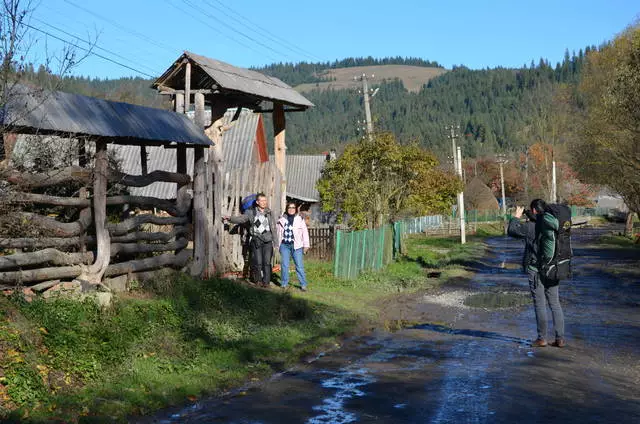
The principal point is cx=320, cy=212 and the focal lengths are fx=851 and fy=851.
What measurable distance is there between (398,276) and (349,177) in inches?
320

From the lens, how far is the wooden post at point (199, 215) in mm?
15023

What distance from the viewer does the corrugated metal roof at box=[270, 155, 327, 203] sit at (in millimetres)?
59406

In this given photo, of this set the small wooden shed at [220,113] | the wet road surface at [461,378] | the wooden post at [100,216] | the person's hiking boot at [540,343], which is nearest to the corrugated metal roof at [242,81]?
the small wooden shed at [220,113]

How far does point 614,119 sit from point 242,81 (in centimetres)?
2092

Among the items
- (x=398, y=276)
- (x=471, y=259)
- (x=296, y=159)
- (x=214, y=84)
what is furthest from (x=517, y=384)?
(x=296, y=159)

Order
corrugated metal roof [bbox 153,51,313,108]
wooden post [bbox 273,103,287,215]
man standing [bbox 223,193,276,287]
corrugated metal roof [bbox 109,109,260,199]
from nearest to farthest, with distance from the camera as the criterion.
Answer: man standing [bbox 223,193,276,287] → corrugated metal roof [bbox 153,51,313,108] → wooden post [bbox 273,103,287,215] → corrugated metal roof [bbox 109,109,260,199]

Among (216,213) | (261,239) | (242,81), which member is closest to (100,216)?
(216,213)

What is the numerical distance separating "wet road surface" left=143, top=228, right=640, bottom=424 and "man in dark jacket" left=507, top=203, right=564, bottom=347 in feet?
1.03

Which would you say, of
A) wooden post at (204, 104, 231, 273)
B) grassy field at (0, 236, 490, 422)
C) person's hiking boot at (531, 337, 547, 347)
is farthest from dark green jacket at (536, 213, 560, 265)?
wooden post at (204, 104, 231, 273)

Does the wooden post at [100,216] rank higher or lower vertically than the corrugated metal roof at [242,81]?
lower

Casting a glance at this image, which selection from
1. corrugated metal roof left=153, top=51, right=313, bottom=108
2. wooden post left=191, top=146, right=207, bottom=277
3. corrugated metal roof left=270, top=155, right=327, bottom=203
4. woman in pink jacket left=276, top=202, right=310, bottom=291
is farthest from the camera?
corrugated metal roof left=270, top=155, right=327, bottom=203

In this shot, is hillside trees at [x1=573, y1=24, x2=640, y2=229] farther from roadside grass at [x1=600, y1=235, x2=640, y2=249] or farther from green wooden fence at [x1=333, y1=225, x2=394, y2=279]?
green wooden fence at [x1=333, y1=225, x2=394, y2=279]

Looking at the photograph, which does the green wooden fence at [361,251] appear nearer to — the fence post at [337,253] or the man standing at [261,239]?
the fence post at [337,253]

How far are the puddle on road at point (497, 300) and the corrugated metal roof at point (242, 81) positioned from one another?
6059mm
